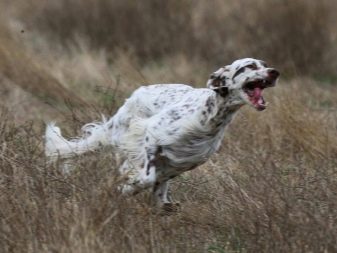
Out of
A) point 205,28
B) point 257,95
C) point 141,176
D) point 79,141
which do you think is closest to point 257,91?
point 257,95

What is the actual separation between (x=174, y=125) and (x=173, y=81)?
14.7 feet

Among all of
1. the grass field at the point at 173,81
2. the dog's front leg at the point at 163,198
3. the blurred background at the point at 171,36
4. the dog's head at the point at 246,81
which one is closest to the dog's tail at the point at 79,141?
the grass field at the point at 173,81

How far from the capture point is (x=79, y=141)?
6359mm

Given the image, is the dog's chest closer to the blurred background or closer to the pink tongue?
the pink tongue

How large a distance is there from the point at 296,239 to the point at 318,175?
3.42 feet

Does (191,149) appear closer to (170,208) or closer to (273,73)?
(170,208)

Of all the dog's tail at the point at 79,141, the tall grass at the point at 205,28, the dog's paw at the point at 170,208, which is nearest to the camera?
the dog's paw at the point at 170,208

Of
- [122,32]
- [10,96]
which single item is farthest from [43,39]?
[10,96]

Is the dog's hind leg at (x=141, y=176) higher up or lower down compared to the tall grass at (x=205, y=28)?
lower down

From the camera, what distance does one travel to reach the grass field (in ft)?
16.3

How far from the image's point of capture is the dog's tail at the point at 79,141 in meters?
6.21

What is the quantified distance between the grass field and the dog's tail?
0.12 m

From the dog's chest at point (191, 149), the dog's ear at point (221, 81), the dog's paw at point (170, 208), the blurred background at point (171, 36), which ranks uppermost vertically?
the blurred background at point (171, 36)

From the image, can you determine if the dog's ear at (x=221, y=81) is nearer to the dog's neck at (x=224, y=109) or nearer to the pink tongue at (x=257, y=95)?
the dog's neck at (x=224, y=109)
